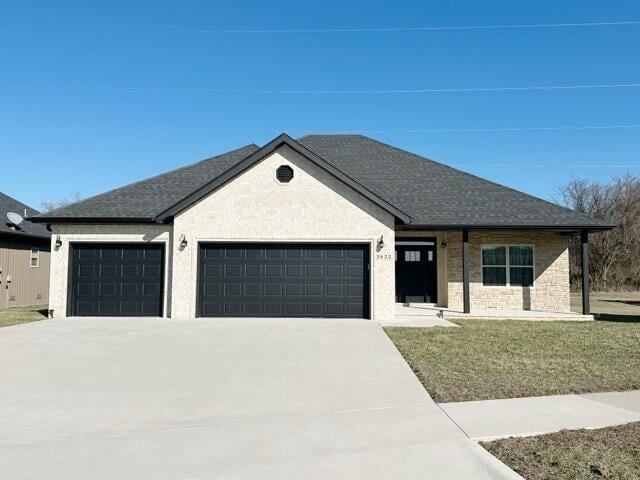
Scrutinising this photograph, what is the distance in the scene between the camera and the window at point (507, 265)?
1581 cm

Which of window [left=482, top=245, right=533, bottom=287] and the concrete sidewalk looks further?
window [left=482, top=245, right=533, bottom=287]

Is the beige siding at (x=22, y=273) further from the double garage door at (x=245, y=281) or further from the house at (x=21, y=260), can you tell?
the double garage door at (x=245, y=281)

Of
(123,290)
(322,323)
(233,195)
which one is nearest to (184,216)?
(233,195)

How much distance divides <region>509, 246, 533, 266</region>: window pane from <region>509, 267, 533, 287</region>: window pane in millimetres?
224

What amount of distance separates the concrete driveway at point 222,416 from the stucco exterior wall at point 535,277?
791 centimetres

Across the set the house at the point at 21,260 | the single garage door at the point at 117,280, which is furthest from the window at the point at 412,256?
the house at the point at 21,260

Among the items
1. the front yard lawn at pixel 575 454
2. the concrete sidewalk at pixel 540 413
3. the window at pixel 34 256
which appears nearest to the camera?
the front yard lawn at pixel 575 454

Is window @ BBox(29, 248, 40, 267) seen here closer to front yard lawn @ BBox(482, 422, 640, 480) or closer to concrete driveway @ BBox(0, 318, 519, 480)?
Answer: concrete driveway @ BBox(0, 318, 519, 480)

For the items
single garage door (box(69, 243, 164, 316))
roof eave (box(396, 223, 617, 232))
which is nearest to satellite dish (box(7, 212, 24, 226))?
single garage door (box(69, 243, 164, 316))

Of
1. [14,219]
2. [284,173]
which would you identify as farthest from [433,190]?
[14,219]

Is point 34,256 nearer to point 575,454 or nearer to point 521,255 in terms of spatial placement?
point 521,255

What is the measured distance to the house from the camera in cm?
1873

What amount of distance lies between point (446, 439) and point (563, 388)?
9.39 feet

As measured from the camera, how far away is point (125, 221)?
13.9 meters
